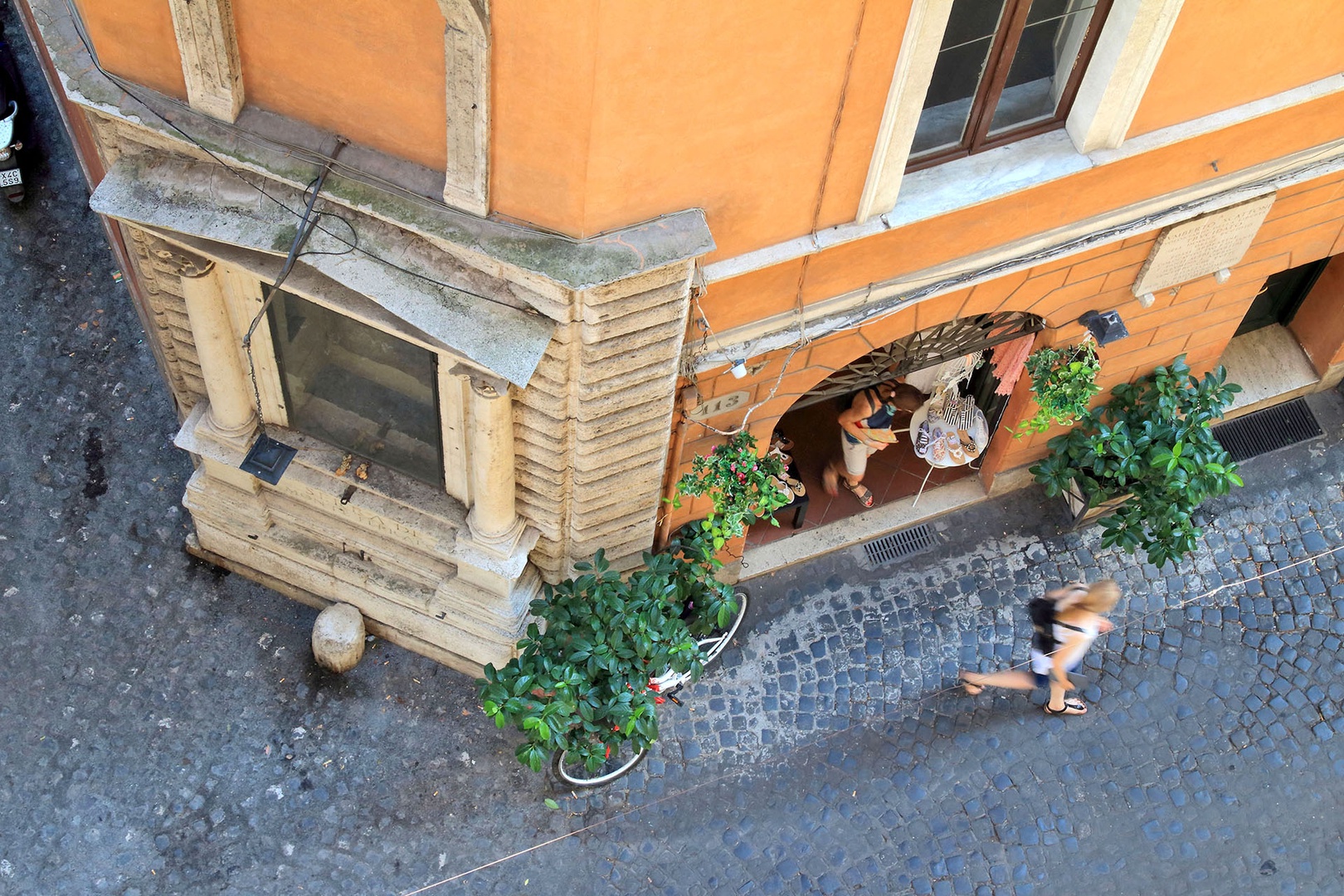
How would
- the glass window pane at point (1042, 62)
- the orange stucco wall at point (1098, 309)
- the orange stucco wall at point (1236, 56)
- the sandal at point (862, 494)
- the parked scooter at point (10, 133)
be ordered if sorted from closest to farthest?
the glass window pane at point (1042, 62)
the orange stucco wall at point (1236, 56)
the orange stucco wall at point (1098, 309)
the sandal at point (862, 494)
the parked scooter at point (10, 133)

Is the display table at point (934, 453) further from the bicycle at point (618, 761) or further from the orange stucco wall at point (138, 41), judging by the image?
the orange stucco wall at point (138, 41)

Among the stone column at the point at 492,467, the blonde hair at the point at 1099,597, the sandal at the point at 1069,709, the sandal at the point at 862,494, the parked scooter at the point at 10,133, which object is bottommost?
the sandal at the point at 1069,709

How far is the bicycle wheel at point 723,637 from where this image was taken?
12.8 m

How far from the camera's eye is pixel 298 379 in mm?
11336

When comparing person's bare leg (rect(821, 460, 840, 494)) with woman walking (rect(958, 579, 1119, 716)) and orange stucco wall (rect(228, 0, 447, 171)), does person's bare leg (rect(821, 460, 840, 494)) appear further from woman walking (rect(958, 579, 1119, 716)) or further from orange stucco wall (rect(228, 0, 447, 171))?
orange stucco wall (rect(228, 0, 447, 171))

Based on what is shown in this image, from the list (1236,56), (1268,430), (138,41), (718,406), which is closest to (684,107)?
(718,406)

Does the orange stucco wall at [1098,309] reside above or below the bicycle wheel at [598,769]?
above

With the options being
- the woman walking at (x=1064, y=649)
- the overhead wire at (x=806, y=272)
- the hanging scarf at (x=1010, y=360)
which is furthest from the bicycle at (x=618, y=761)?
the hanging scarf at (x=1010, y=360)

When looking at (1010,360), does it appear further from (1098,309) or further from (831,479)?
(831,479)

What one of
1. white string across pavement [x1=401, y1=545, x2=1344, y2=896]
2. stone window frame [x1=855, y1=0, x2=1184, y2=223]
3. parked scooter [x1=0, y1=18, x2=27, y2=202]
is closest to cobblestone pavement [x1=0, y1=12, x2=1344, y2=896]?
white string across pavement [x1=401, y1=545, x2=1344, y2=896]

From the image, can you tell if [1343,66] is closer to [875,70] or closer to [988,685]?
[875,70]

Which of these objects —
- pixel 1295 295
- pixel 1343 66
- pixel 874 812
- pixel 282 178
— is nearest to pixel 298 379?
pixel 282 178

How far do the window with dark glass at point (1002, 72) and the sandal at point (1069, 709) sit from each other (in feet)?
17.9

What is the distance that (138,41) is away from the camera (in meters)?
8.82
